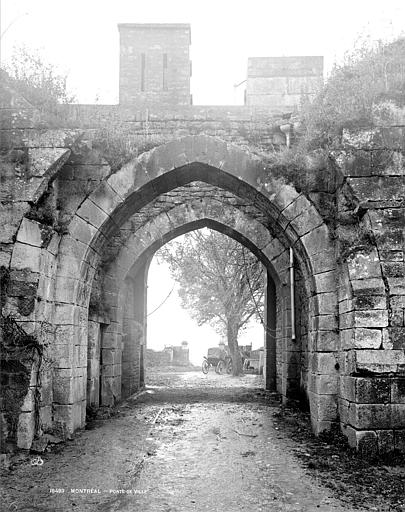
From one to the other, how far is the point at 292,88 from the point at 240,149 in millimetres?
10485

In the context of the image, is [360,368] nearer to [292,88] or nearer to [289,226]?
[289,226]

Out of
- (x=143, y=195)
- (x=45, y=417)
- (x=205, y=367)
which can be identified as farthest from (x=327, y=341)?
(x=205, y=367)

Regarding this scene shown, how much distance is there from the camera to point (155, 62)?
15.1 meters

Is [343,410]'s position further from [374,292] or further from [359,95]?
[359,95]

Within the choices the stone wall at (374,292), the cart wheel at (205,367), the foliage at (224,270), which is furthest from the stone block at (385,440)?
the cart wheel at (205,367)

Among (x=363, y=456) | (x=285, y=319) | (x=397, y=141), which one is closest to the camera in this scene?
(x=363, y=456)

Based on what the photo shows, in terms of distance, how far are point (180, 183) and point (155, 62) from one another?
27.1 feet

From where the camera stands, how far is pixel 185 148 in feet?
24.1

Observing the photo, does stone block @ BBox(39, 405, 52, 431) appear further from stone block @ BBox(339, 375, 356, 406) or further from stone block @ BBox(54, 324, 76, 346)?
stone block @ BBox(339, 375, 356, 406)

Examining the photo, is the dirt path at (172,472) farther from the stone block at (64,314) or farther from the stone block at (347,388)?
the stone block at (64,314)

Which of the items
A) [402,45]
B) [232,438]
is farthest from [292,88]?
[232,438]

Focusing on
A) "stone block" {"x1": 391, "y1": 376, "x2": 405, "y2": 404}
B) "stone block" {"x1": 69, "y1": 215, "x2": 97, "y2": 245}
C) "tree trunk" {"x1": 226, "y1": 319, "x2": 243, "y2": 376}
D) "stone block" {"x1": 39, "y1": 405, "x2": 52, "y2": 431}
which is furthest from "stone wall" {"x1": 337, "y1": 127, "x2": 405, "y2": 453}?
"tree trunk" {"x1": 226, "y1": 319, "x2": 243, "y2": 376}

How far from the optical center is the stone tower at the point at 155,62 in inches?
583

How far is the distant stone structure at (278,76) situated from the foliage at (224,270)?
4.60 metres
